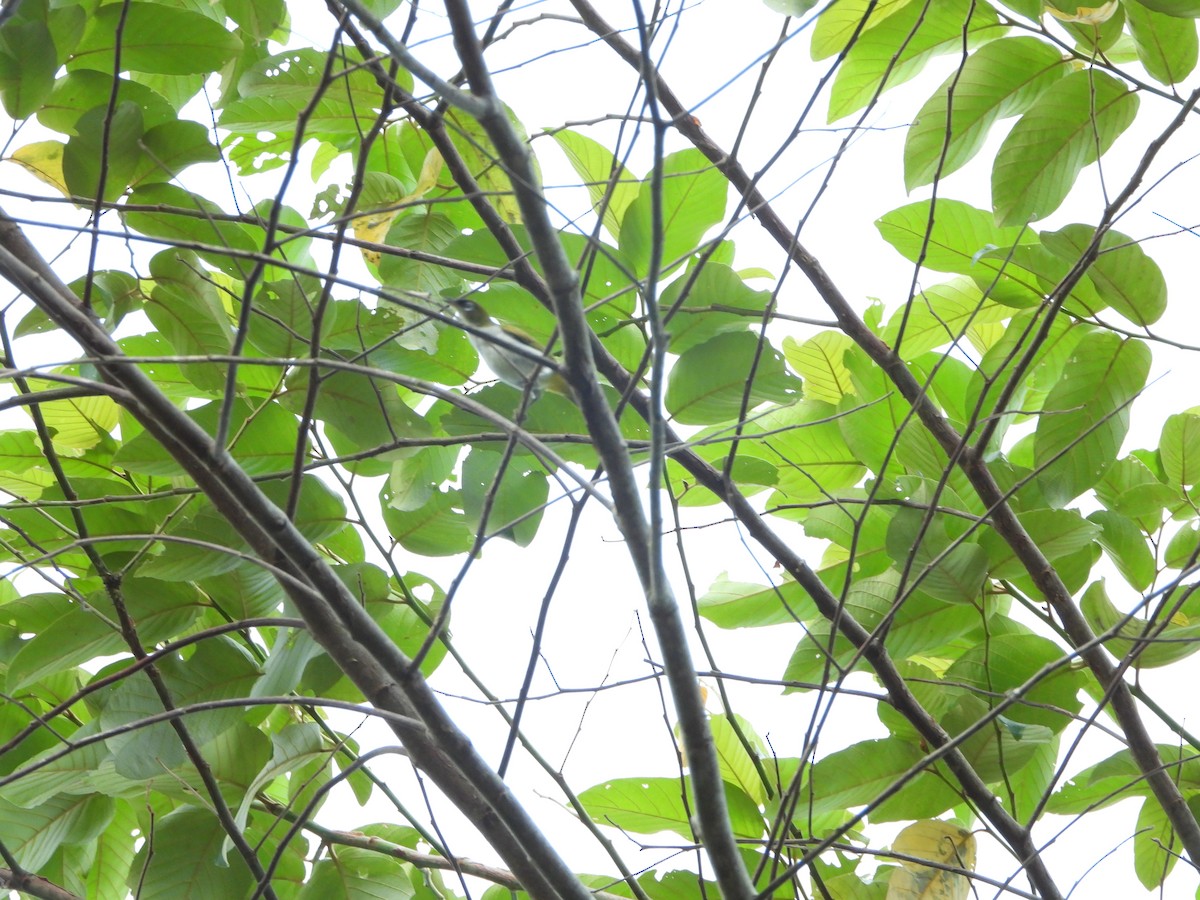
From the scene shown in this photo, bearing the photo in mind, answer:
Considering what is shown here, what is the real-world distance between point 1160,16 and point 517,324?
0.76m

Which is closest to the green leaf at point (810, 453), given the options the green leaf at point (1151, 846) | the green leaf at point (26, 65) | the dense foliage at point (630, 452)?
the dense foliage at point (630, 452)

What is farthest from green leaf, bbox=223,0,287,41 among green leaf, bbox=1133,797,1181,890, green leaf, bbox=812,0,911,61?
green leaf, bbox=1133,797,1181,890

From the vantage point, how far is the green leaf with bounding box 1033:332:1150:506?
1.06 m

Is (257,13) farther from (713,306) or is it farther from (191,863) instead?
(191,863)

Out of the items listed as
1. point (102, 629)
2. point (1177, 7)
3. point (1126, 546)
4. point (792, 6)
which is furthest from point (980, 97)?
point (102, 629)

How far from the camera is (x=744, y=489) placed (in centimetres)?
126

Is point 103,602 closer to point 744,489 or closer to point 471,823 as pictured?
point 471,823

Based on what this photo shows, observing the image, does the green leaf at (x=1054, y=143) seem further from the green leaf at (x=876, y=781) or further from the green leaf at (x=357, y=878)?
the green leaf at (x=357, y=878)

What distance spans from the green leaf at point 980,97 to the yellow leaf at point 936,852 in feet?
2.36

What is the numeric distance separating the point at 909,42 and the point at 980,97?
109 mm

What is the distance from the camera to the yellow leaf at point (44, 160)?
1.15 m

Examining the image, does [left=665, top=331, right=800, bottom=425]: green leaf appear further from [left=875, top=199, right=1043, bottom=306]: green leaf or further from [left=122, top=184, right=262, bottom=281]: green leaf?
[left=122, top=184, right=262, bottom=281]: green leaf

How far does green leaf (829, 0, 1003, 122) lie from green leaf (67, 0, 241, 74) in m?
0.73

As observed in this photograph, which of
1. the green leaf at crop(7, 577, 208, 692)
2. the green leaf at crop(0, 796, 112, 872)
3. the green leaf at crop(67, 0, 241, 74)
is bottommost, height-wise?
the green leaf at crop(0, 796, 112, 872)
